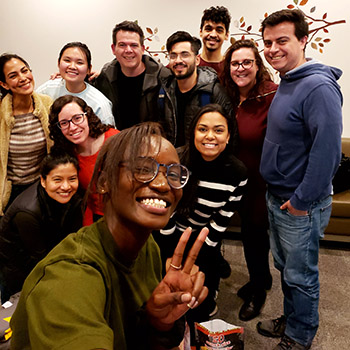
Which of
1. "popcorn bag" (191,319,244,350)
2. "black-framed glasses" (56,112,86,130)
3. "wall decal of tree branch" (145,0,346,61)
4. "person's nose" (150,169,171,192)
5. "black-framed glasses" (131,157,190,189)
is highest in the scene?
"wall decal of tree branch" (145,0,346,61)

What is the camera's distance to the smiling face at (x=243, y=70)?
2146 millimetres

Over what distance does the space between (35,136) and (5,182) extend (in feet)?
1.16

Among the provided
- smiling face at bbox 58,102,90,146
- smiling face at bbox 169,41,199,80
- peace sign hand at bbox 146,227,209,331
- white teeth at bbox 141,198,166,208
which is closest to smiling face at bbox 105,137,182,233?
white teeth at bbox 141,198,166,208

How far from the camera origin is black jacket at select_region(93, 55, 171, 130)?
8.63ft

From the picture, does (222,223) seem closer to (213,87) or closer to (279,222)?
(279,222)

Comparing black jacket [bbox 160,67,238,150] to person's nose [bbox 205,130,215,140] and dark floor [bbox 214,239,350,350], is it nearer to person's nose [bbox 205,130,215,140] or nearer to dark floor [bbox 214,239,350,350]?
person's nose [bbox 205,130,215,140]

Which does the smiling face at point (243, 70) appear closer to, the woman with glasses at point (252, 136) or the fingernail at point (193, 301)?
the woman with glasses at point (252, 136)

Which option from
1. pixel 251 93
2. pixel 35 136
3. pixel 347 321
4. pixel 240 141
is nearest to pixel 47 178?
pixel 35 136

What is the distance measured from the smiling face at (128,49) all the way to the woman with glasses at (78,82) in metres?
0.25

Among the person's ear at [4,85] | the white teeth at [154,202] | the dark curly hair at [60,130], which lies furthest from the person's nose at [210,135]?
the person's ear at [4,85]

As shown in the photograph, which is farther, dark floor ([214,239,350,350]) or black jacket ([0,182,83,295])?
dark floor ([214,239,350,350])

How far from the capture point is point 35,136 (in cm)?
222

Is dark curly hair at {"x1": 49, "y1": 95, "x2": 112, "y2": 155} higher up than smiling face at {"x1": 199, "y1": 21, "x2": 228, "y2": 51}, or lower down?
lower down

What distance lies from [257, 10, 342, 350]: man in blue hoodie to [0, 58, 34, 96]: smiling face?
1471mm
